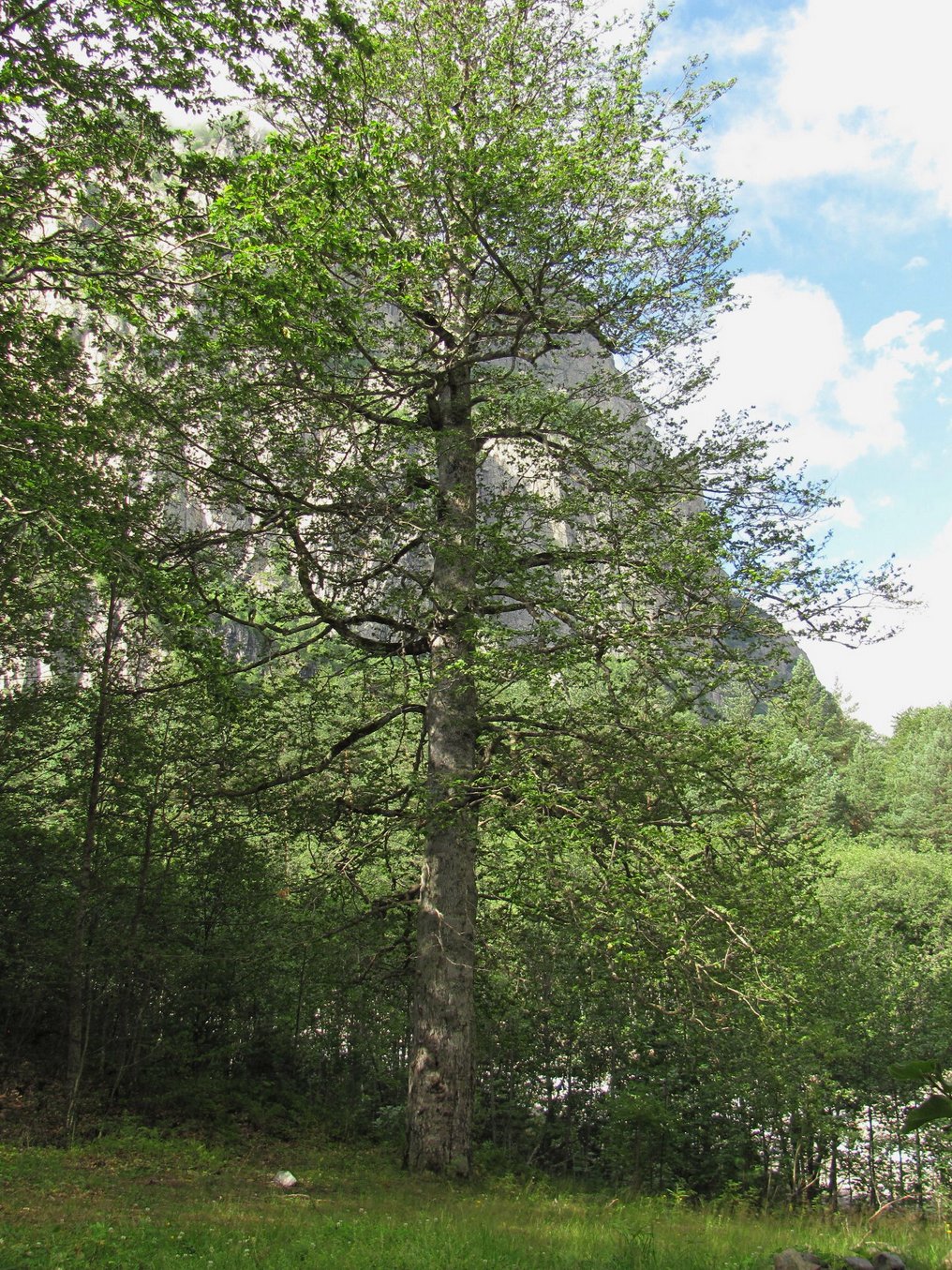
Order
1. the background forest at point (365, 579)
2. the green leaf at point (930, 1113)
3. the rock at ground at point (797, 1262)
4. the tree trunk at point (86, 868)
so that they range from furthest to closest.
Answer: the tree trunk at point (86, 868), the background forest at point (365, 579), the rock at ground at point (797, 1262), the green leaf at point (930, 1113)

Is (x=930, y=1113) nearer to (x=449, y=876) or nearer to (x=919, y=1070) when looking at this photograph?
(x=919, y=1070)

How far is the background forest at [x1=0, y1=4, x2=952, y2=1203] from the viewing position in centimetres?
735

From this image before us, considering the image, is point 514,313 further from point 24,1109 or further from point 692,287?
point 24,1109

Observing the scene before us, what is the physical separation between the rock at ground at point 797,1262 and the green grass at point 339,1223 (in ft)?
0.83

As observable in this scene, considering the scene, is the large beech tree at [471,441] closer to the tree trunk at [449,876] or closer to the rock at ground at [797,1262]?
the tree trunk at [449,876]

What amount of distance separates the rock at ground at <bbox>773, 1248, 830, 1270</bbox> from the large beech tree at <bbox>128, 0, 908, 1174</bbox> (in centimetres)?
351

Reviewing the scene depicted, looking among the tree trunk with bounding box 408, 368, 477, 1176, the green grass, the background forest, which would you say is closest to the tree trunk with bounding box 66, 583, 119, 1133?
the background forest

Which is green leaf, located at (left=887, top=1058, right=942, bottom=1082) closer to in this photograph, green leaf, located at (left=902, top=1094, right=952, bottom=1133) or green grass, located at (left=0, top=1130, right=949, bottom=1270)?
green leaf, located at (left=902, top=1094, right=952, bottom=1133)

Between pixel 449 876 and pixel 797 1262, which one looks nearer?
pixel 797 1262

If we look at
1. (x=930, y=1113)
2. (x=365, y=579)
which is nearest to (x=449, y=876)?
(x=365, y=579)

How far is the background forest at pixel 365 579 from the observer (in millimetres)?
7352

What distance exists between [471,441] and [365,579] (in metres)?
1.99

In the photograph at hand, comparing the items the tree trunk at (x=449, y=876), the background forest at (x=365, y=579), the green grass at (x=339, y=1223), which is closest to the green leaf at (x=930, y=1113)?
the green grass at (x=339, y=1223)

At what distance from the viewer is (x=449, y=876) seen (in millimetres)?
9727
